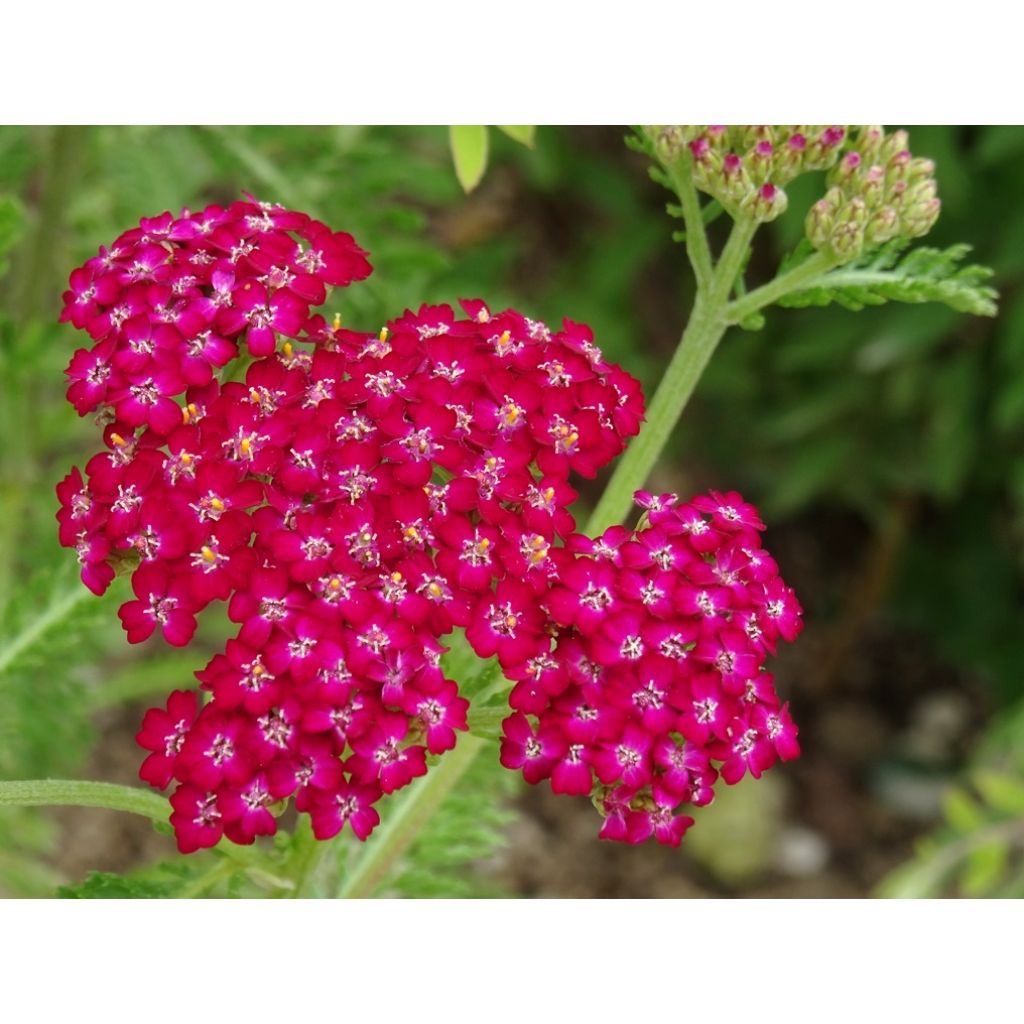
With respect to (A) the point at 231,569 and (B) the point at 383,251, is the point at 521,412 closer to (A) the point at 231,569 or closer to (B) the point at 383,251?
(A) the point at 231,569

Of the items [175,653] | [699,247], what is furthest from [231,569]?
[175,653]

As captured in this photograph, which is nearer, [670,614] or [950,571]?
[670,614]

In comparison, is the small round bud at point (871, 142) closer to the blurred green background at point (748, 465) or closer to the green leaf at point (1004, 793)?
the blurred green background at point (748, 465)

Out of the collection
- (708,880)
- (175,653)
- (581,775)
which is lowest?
(708,880)

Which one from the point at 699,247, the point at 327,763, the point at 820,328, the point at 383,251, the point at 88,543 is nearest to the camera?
the point at 327,763

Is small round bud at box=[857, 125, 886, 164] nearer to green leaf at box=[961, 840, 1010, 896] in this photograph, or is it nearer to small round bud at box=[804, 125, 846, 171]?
small round bud at box=[804, 125, 846, 171]

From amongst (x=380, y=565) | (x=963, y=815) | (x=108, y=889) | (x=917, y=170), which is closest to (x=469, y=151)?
(x=917, y=170)

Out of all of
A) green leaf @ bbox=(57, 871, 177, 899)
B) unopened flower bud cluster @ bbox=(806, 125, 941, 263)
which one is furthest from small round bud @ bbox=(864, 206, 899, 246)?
green leaf @ bbox=(57, 871, 177, 899)
